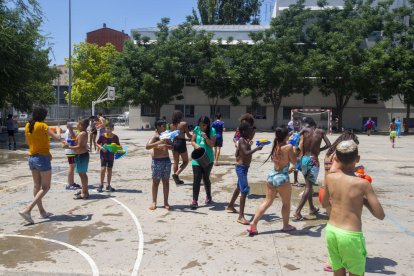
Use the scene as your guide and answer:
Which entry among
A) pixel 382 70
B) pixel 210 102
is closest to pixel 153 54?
pixel 210 102

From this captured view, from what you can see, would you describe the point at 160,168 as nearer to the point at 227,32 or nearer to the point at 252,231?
the point at 252,231

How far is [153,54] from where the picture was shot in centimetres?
3853

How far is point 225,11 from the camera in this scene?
5531 cm

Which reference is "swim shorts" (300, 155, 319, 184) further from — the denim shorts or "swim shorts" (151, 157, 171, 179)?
the denim shorts

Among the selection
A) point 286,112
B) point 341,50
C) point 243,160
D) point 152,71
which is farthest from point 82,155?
point 286,112

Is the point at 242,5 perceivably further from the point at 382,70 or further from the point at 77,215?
the point at 77,215

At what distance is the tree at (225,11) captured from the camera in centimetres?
5509

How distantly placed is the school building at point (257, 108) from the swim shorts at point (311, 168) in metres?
35.5

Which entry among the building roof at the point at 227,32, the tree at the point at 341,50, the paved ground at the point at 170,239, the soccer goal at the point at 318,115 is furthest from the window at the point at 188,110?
the paved ground at the point at 170,239

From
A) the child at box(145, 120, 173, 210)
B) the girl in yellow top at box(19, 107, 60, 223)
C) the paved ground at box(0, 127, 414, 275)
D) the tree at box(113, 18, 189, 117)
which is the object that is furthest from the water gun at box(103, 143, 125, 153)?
the tree at box(113, 18, 189, 117)

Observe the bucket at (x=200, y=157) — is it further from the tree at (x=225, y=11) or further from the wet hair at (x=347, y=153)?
the tree at (x=225, y=11)

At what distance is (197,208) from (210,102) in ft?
117

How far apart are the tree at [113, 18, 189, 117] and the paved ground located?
28.8 m

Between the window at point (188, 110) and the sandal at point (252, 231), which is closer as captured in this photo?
the sandal at point (252, 231)
